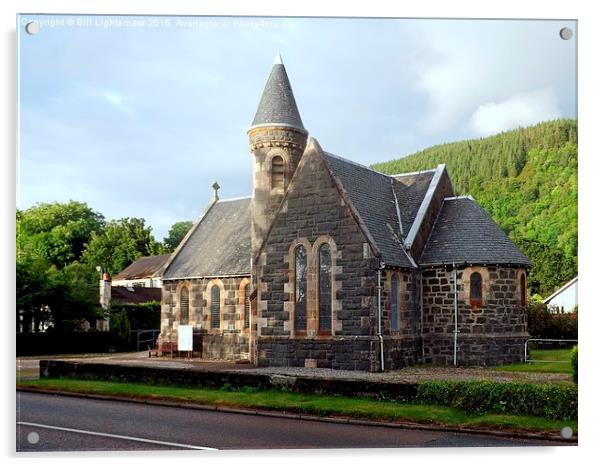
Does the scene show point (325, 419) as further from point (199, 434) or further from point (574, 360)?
point (574, 360)

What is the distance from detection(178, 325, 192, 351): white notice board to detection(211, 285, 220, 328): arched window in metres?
1.04

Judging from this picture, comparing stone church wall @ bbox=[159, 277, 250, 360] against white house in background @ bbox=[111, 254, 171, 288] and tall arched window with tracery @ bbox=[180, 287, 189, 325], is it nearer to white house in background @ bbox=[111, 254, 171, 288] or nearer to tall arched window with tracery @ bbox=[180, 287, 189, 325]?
tall arched window with tracery @ bbox=[180, 287, 189, 325]

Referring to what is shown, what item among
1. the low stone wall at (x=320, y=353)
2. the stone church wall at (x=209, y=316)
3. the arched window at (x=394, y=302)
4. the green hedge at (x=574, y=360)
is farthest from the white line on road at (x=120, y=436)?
the stone church wall at (x=209, y=316)

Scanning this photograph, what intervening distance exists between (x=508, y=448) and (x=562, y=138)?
261 inches

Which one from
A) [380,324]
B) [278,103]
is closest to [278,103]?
[278,103]

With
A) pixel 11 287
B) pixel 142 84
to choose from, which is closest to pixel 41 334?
pixel 11 287

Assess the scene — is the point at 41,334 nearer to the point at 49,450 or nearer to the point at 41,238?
the point at 41,238

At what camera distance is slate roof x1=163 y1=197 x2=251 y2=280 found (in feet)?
105

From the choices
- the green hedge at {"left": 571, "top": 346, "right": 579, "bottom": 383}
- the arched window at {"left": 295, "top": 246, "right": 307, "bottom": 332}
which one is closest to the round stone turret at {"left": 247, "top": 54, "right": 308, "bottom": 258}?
the arched window at {"left": 295, "top": 246, "right": 307, "bottom": 332}

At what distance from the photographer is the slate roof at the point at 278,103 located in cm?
1793

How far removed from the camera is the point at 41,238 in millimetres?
17406

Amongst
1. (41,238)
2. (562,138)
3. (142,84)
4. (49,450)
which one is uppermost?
(142,84)

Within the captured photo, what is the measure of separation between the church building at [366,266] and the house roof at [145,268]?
374 centimetres

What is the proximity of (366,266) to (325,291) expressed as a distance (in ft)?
4.93
